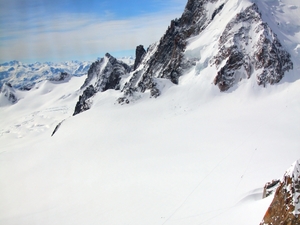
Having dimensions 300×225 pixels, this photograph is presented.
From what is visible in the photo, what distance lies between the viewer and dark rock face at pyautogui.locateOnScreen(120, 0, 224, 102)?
4303 cm

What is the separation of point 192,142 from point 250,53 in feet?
65.5

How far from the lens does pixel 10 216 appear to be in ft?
62.1

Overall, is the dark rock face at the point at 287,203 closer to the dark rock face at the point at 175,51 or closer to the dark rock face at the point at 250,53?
the dark rock face at the point at 250,53

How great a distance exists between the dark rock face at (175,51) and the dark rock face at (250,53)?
8451 millimetres

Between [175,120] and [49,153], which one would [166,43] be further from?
[49,153]

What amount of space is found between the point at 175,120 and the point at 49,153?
18619mm

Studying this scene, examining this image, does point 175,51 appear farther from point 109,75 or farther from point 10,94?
point 10,94

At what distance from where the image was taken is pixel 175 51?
5056 centimetres

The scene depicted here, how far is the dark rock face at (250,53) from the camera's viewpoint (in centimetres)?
3350

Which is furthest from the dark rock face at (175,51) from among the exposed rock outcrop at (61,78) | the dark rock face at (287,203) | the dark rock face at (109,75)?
the exposed rock outcrop at (61,78)

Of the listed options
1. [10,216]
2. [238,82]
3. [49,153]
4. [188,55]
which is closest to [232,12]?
[188,55]

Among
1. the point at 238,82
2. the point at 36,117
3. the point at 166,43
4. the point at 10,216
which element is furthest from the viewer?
the point at 36,117

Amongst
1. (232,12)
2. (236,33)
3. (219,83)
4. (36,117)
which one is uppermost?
(232,12)

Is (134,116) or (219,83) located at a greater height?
(219,83)
